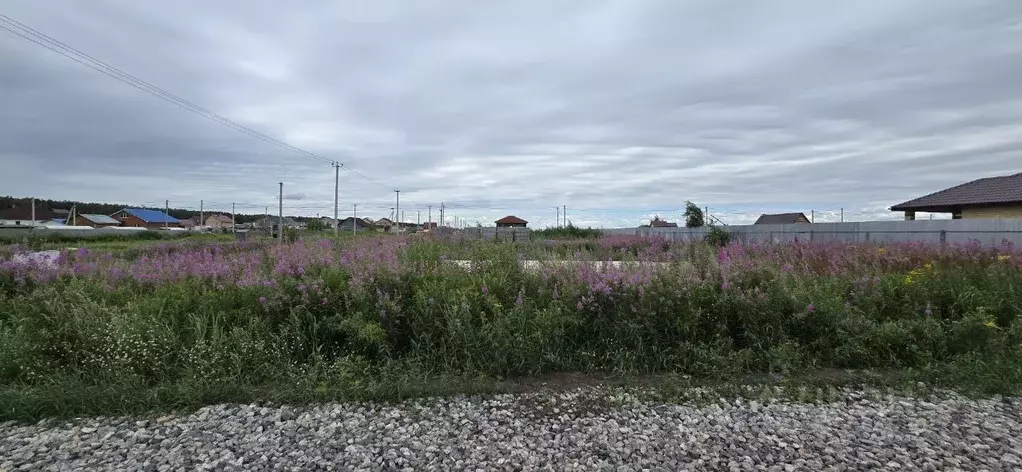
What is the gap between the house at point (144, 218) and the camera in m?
88.0

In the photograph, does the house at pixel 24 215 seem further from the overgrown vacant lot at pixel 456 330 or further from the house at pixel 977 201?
the house at pixel 977 201

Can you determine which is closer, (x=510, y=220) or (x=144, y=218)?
(x=510, y=220)

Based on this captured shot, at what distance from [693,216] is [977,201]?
49.5ft

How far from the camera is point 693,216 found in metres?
35.6

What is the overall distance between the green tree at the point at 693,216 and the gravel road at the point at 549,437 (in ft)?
108

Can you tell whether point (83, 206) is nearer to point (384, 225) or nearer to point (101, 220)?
point (101, 220)

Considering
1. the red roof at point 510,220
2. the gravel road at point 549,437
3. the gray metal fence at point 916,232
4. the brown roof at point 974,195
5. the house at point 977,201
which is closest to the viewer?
the gravel road at point 549,437

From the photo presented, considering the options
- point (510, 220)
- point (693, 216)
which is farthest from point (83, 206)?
point (693, 216)

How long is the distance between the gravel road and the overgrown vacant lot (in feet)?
1.10

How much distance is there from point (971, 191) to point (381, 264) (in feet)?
104

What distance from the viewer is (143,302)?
4.95m

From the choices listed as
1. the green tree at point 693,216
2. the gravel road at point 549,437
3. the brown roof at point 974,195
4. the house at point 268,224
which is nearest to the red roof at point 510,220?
the house at point 268,224

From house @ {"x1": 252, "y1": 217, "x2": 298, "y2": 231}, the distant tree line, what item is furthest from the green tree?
the distant tree line

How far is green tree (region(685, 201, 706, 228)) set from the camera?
35.2 metres
